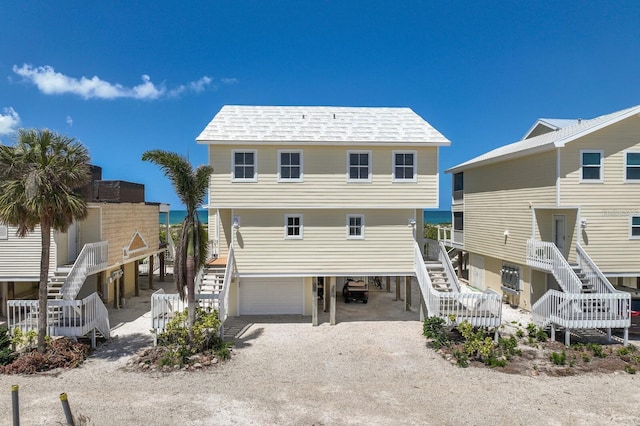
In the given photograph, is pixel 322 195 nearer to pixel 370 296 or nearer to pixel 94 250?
pixel 370 296

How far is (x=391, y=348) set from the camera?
→ 13250 millimetres

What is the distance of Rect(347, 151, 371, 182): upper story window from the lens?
50.4 ft

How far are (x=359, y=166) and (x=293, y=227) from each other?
12.6 ft

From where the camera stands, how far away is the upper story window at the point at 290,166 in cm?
1524

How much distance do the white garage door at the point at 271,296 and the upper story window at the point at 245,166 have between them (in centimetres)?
501

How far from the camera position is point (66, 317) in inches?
497

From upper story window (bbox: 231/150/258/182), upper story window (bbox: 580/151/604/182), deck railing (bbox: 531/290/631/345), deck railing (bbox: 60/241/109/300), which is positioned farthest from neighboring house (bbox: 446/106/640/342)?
deck railing (bbox: 60/241/109/300)

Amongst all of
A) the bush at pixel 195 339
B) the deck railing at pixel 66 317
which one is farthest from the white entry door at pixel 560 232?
the deck railing at pixel 66 317

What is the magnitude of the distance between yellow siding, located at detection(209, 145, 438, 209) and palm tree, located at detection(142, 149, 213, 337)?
2510mm

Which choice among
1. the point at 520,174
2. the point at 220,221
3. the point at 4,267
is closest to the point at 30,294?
the point at 4,267

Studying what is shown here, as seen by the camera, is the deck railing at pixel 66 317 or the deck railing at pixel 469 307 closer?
the deck railing at pixel 66 317

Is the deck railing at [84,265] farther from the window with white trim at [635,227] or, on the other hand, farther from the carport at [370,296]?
the window with white trim at [635,227]

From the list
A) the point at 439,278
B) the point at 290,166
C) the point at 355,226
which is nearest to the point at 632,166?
the point at 439,278

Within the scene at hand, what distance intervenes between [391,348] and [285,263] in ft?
17.8
